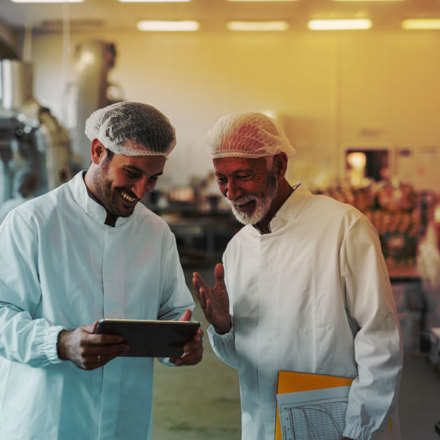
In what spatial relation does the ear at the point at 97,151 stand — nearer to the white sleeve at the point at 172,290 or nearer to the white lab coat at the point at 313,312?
the white sleeve at the point at 172,290

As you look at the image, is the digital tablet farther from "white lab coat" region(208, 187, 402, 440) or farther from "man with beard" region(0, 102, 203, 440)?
"white lab coat" region(208, 187, 402, 440)

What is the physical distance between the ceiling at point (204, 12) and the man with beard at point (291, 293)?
3.69 m

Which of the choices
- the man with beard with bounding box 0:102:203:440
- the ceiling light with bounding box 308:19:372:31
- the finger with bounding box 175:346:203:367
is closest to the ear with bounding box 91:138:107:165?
the man with beard with bounding box 0:102:203:440

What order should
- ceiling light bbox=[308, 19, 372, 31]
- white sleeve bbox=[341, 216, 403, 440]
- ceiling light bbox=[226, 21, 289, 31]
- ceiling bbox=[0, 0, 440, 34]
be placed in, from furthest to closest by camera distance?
ceiling light bbox=[226, 21, 289, 31]
ceiling light bbox=[308, 19, 372, 31]
ceiling bbox=[0, 0, 440, 34]
white sleeve bbox=[341, 216, 403, 440]

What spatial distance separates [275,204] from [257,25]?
557 centimetres

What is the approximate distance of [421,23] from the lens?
20.5 ft

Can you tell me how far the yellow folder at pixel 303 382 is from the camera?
141 cm

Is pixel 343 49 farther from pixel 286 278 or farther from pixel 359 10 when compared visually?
pixel 286 278

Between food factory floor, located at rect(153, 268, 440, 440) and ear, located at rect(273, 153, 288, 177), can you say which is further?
food factory floor, located at rect(153, 268, 440, 440)

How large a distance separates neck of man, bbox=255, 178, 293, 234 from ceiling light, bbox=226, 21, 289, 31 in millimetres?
5056

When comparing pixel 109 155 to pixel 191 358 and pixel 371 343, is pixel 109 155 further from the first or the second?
pixel 371 343

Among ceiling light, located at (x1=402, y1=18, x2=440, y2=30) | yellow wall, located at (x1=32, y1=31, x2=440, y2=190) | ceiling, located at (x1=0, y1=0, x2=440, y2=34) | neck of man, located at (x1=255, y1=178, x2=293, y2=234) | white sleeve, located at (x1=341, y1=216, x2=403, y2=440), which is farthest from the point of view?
yellow wall, located at (x1=32, y1=31, x2=440, y2=190)

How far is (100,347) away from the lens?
125 cm

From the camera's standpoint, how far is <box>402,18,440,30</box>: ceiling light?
6.08 meters
